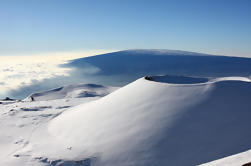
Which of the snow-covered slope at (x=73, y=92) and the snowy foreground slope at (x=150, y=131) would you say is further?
the snow-covered slope at (x=73, y=92)

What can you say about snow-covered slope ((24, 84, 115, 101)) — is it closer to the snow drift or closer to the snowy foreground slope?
the snowy foreground slope

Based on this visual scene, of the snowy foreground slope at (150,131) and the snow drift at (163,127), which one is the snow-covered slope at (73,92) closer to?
the snowy foreground slope at (150,131)

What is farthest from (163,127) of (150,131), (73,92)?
(73,92)

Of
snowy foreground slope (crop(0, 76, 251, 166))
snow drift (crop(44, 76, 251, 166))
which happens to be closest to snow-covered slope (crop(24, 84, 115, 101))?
snowy foreground slope (crop(0, 76, 251, 166))

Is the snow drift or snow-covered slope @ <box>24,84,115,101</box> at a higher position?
the snow drift

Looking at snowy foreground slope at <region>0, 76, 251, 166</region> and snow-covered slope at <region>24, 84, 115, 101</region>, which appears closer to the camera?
snowy foreground slope at <region>0, 76, 251, 166</region>

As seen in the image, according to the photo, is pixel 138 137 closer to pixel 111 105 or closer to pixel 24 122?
pixel 111 105

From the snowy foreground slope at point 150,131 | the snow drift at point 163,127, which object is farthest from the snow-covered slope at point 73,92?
the snow drift at point 163,127

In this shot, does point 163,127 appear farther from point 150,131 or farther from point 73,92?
point 73,92
